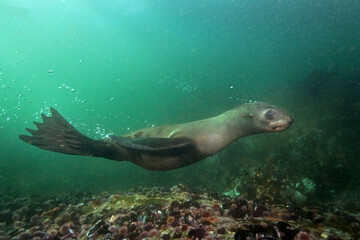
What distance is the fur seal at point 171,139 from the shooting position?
3424 mm

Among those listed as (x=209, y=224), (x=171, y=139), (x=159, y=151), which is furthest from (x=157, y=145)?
(x=209, y=224)

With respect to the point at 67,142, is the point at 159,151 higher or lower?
lower

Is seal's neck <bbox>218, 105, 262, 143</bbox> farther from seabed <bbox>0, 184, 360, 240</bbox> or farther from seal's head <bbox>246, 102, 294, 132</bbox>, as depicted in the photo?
seabed <bbox>0, 184, 360, 240</bbox>

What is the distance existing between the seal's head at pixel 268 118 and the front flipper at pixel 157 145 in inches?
52.3

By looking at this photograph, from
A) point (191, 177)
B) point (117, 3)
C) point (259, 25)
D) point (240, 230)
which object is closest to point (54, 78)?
point (117, 3)

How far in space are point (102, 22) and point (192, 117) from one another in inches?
1547

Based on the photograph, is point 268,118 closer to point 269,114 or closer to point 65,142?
point 269,114

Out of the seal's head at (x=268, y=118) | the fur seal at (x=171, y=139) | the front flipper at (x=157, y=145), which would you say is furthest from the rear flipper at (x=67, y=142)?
the seal's head at (x=268, y=118)

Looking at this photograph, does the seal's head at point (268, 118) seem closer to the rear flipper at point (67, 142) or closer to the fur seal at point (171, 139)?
the fur seal at point (171, 139)

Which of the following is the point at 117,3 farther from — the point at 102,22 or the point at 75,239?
the point at 75,239

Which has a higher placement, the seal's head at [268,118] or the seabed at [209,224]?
the seal's head at [268,118]

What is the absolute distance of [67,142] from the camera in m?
3.52

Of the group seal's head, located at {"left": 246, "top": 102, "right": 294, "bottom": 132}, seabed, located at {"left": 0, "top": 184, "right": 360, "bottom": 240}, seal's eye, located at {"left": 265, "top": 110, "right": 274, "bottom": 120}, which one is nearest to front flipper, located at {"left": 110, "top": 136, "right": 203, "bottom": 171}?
seabed, located at {"left": 0, "top": 184, "right": 360, "bottom": 240}

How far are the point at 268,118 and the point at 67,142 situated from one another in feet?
12.0
